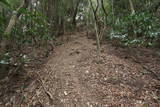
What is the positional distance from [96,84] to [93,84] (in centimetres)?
8

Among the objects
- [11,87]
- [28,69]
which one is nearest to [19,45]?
[28,69]

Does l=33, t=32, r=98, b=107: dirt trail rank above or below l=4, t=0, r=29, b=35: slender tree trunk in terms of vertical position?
below

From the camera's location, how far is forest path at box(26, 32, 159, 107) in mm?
3975

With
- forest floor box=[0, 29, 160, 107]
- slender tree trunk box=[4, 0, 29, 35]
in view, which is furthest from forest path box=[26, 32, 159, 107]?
slender tree trunk box=[4, 0, 29, 35]

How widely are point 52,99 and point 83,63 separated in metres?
2.12

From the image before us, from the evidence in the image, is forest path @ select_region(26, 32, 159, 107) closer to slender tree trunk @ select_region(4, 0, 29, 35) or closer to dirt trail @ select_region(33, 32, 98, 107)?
dirt trail @ select_region(33, 32, 98, 107)

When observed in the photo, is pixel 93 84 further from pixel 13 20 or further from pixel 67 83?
pixel 13 20

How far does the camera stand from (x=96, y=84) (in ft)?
15.1

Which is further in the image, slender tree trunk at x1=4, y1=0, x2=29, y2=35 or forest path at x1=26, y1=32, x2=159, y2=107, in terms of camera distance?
slender tree trunk at x1=4, y1=0, x2=29, y2=35

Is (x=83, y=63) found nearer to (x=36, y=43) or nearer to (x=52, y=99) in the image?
(x=52, y=99)

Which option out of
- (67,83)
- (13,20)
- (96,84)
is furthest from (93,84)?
(13,20)

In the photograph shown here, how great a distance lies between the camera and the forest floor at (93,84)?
4012 millimetres

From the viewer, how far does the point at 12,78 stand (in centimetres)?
523

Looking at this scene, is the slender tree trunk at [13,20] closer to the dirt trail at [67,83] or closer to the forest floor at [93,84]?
the forest floor at [93,84]
